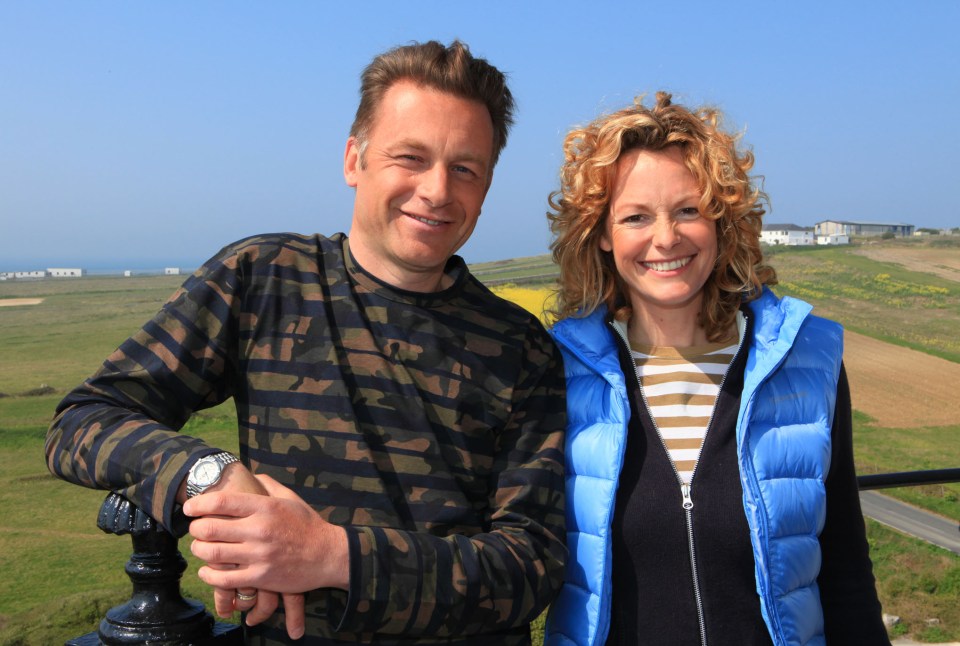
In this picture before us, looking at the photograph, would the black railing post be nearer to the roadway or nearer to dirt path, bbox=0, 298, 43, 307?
the roadway

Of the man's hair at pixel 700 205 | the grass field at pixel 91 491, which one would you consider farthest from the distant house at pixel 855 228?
the man's hair at pixel 700 205

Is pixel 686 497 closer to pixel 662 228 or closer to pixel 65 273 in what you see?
pixel 662 228

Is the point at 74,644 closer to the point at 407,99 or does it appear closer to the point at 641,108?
the point at 407,99

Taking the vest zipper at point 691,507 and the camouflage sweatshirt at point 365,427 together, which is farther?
the vest zipper at point 691,507

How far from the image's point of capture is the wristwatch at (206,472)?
4.74 ft

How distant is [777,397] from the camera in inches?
85.5

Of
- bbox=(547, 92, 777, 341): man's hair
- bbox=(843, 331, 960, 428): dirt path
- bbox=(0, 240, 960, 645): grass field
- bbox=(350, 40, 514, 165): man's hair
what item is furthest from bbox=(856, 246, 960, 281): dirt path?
bbox=(350, 40, 514, 165): man's hair

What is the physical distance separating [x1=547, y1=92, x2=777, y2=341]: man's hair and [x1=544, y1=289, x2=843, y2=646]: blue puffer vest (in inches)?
8.4

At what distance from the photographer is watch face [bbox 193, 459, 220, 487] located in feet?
4.74

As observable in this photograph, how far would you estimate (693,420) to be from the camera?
7.34 ft

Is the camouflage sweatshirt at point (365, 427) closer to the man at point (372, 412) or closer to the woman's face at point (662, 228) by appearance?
the man at point (372, 412)

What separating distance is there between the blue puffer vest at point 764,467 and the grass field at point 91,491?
6740 mm

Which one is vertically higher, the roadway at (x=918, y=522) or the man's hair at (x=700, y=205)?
the man's hair at (x=700, y=205)

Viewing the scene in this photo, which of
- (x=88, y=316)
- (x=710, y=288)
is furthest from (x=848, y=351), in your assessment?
(x=88, y=316)
